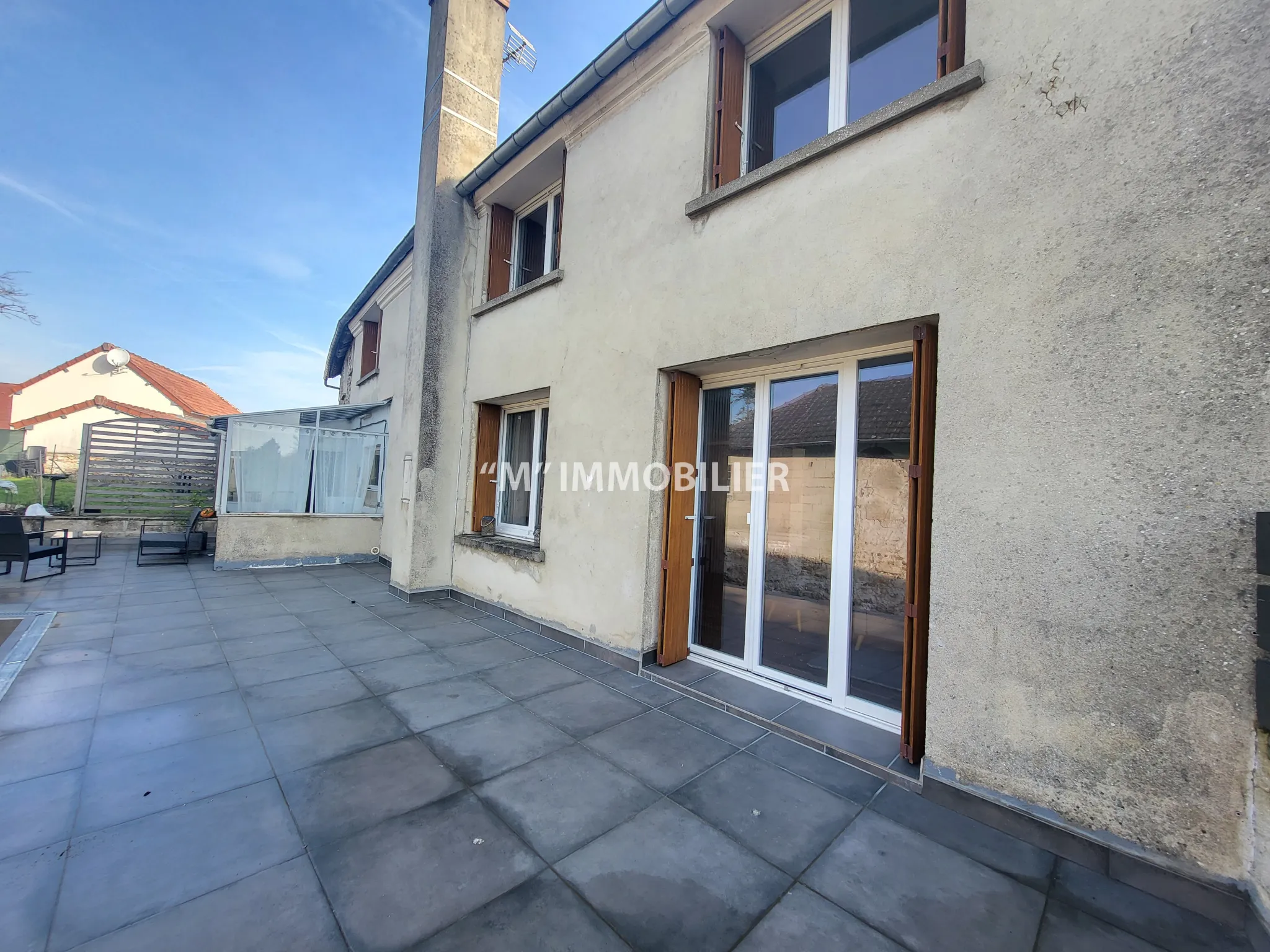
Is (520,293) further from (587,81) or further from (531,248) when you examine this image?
(587,81)

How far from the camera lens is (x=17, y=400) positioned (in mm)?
19891

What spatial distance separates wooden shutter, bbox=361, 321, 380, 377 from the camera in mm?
11867

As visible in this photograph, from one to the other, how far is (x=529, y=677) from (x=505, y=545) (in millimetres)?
2080

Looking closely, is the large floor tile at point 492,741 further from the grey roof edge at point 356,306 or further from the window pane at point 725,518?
the grey roof edge at point 356,306

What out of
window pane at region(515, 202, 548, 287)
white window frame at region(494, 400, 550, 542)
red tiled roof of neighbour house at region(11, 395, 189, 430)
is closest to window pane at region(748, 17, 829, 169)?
white window frame at region(494, 400, 550, 542)

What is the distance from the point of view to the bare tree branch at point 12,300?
9.28 m

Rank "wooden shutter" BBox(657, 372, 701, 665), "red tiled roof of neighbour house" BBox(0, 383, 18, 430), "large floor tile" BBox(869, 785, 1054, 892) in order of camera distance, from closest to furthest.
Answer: "large floor tile" BBox(869, 785, 1054, 892) < "wooden shutter" BBox(657, 372, 701, 665) < "red tiled roof of neighbour house" BBox(0, 383, 18, 430)

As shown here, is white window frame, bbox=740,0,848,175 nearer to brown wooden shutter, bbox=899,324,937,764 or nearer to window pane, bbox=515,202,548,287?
brown wooden shutter, bbox=899,324,937,764

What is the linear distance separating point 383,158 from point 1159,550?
12.6 m

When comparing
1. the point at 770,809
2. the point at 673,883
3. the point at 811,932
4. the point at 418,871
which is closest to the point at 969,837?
the point at 770,809

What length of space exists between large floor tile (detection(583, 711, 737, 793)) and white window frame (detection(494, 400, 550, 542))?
3151mm

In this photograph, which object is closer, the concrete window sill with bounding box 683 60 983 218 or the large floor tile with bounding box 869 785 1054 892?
the large floor tile with bounding box 869 785 1054 892

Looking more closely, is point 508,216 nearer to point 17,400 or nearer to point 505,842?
point 505,842

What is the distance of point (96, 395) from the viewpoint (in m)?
20.1
